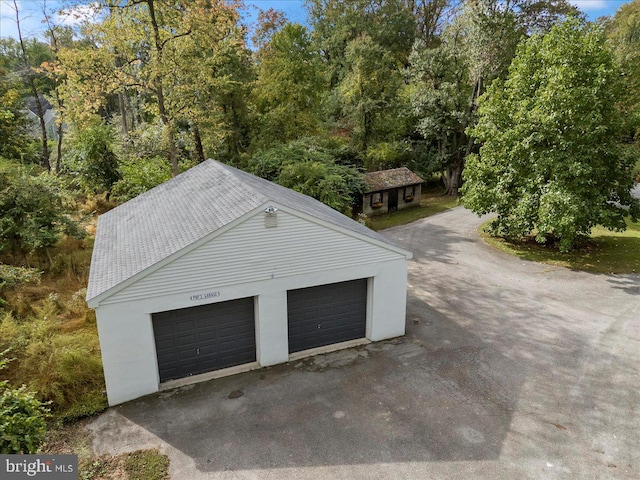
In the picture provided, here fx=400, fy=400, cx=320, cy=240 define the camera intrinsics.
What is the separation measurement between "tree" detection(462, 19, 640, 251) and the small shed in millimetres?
9810

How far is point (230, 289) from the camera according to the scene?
35.2ft

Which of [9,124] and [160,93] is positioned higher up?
[160,93]

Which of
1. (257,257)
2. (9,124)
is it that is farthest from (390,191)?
(9,124)

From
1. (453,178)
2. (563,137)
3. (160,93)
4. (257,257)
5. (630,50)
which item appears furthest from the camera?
(630,50)

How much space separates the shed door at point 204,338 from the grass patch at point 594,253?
16.0 m

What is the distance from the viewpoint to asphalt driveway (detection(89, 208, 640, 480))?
27.4ft

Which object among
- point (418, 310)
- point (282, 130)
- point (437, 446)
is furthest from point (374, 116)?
point (437, 446)

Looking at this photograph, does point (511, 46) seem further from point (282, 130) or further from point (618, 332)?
point (618, 332)

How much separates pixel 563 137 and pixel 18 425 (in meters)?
22.0

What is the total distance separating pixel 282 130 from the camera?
97.8 feet

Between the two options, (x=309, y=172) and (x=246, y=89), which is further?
(x=246, y=89)

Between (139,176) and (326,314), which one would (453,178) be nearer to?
(139,176)

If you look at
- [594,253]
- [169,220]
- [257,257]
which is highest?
[169,220]

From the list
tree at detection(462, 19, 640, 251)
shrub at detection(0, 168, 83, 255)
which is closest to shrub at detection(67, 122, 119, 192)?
shrub at detection(0, 168, 83, 255)
